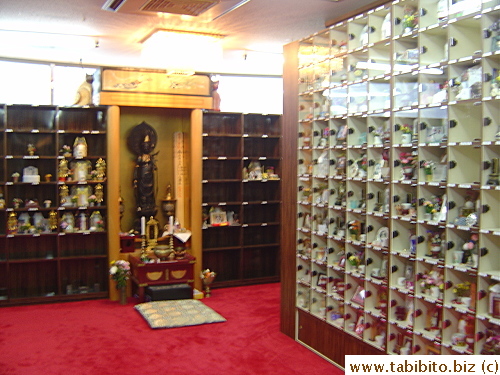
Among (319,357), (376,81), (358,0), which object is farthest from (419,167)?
(319,357)

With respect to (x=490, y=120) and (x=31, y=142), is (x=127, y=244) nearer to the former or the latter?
(x=31, y=142)

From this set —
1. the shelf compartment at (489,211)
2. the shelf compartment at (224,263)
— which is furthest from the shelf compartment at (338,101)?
the shelf compartment at (224,263)

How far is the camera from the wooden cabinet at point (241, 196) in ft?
24.9

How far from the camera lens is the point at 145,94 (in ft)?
22.8

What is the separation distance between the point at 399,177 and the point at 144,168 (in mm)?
4064

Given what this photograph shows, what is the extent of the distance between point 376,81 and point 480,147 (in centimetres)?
117

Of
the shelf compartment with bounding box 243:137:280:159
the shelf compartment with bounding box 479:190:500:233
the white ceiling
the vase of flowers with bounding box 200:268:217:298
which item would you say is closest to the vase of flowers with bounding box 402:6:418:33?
the white ceiling

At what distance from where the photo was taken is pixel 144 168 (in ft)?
24.0

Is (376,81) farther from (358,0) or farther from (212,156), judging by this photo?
(212,156)

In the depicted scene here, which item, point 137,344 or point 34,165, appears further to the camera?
point 34,165

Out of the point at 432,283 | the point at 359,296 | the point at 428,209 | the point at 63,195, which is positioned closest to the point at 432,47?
the point at 428,209

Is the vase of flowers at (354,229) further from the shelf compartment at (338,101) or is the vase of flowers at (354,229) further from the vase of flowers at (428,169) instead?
the vase of flowers at (428,169)

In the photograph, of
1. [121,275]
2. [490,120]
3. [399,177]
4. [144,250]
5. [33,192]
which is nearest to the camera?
[490,120]

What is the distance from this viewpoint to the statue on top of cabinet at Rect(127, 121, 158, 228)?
24.1ft
